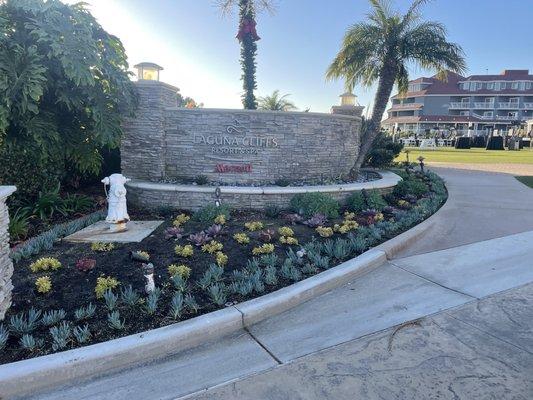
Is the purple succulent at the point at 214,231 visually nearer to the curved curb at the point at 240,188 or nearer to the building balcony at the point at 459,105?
the curved curb at the point at 240,188

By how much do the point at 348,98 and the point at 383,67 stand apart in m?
1.46

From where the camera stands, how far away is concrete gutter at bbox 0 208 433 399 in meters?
2.64

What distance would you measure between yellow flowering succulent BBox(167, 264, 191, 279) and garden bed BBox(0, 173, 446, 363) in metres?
0.01

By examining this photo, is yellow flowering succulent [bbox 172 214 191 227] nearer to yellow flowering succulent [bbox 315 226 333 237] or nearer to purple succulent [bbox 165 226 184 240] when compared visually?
purple succulent [bbox 165 226 184 240]

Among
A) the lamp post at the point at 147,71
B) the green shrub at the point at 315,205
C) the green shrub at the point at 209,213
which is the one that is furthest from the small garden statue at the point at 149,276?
the lamp post at the point at 147,71

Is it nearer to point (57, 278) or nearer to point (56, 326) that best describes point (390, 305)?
point (56, 326)

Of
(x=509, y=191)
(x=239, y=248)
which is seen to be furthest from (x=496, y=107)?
(x=239, y=248)

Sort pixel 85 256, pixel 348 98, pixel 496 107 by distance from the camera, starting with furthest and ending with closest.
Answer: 1. pixel 496 107
2. pixel 348 98
3. pixel 85 256

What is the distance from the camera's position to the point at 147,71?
8.23 m

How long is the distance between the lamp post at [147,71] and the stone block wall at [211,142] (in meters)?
0.20

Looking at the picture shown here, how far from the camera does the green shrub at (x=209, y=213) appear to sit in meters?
6.77

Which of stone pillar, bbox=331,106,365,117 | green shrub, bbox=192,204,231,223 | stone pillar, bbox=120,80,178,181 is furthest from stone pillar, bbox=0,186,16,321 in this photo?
stone pillar, bbox=331,106,365,117

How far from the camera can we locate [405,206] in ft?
26.6

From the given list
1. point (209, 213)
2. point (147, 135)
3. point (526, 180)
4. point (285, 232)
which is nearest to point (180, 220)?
point (209, 213)
